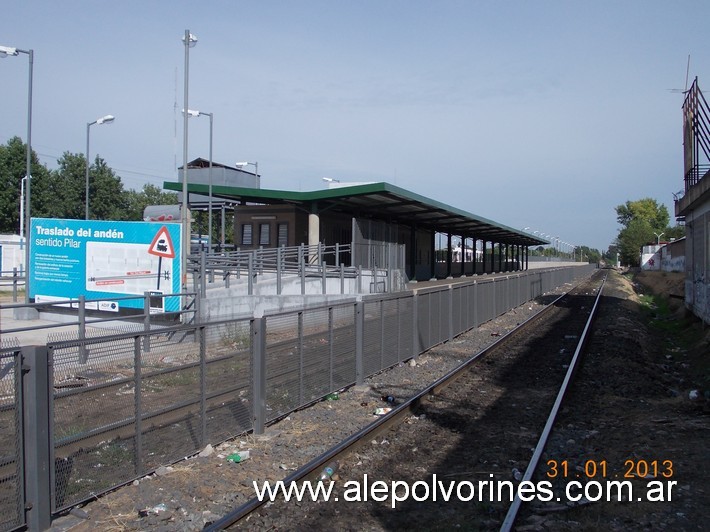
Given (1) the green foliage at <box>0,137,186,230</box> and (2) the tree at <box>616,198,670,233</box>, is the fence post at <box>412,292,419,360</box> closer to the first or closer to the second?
(1) the green foliage at <box>0,137,186,230</box>

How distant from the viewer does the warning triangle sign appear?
1688cm

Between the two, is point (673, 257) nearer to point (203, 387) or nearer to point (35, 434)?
point (203, 387)

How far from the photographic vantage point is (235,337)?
779 cm

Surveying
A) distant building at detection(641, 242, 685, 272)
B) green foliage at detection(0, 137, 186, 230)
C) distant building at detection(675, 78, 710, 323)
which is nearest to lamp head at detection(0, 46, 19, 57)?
distant building at detection(675, 78, 710, 323)

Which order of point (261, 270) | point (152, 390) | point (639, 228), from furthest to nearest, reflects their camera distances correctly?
1. point (639, 228)
2. point (261, 270)
3. point (152, 390)

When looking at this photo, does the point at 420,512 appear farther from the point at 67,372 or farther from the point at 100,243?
the point at 100,243

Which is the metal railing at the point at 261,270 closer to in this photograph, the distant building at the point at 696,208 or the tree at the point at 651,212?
the distant building at the point at 696,208

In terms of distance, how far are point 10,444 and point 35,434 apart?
0.61ft

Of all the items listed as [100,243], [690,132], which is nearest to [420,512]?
[100,243]

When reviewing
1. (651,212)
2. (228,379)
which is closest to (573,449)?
(228,379)

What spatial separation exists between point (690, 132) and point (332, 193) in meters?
16.3

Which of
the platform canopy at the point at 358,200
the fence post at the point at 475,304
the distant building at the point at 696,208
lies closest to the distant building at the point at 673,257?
the platform canopy at the point at 358,200

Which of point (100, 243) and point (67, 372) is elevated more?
point (100, 243)

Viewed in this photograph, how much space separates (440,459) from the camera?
7.33 meters
